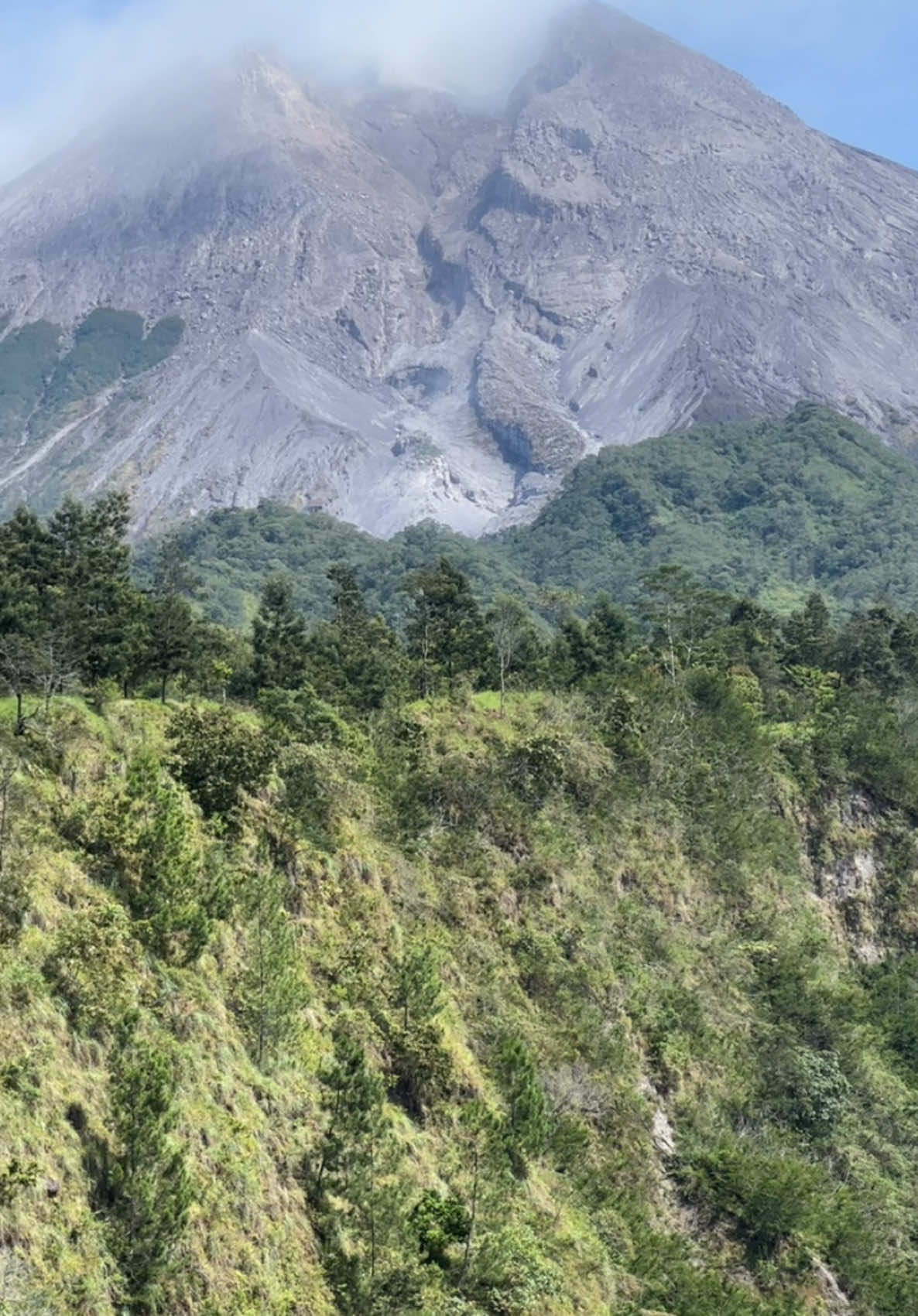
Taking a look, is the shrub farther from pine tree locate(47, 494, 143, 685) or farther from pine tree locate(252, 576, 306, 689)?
pine tree locate(252, 576, 306, 689)

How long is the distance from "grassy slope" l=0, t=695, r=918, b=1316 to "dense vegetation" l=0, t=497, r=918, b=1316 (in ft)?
0.39

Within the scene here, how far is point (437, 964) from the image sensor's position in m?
43.1

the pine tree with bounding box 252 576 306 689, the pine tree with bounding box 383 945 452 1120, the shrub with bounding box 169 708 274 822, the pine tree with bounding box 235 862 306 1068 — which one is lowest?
the pine tree with bounding box 252 576 306 689

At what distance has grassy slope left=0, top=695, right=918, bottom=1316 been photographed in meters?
28.0

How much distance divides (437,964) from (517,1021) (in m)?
3.85

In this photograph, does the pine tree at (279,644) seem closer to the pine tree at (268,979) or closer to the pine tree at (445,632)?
the pine tree at (445,632)

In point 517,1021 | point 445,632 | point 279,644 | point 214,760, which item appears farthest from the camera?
point 445,632

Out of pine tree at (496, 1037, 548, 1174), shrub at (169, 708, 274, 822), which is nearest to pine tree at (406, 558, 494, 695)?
shrub at (169, 708, 274, 822)

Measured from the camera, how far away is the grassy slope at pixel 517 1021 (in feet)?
91.8

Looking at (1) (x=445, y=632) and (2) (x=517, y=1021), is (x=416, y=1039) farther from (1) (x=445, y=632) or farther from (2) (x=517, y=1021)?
(1) (x=445, y=632)

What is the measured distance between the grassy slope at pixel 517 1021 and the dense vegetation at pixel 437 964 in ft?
0.39

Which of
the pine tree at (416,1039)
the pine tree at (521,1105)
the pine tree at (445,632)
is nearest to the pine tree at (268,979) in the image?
the pine tree at (416,1039)

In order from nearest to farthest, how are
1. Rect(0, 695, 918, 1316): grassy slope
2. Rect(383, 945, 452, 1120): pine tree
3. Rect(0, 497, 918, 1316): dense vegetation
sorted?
1. Rect(0, 695, 918, 1316): grassy slope
2. Rect(0, 497, 918, 1316): dense vegetation
3. Rect(383, 945, 452, 1120): pine tree

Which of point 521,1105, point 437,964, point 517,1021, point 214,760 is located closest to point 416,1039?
point 521,1105
